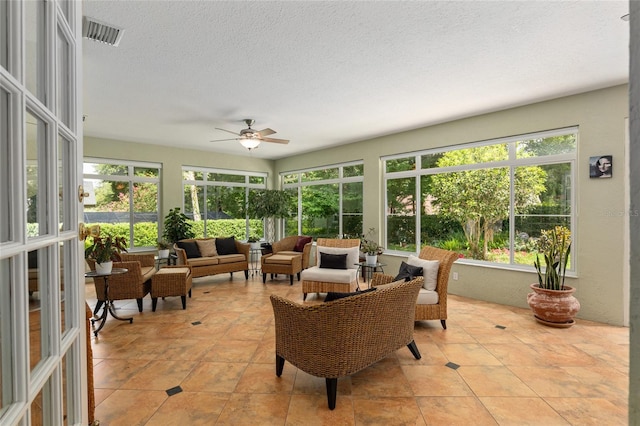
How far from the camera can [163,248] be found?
20.9 ft

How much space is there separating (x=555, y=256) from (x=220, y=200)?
6.94m

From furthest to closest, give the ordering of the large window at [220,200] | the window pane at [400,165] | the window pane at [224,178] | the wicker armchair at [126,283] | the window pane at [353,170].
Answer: the window pane at [224,178] < the large window at [220,200] < the window pane at [353,170] < the window pane at [400,165] < the wicker armchair at [126,283]

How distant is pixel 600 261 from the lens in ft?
12.5

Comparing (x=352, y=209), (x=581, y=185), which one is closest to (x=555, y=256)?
(x=581, y=185)

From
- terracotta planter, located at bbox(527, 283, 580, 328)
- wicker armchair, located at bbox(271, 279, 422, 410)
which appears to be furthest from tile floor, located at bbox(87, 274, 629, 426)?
wicker armchair, located at bbox(271, 279, 422, 410)

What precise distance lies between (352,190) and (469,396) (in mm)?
5113

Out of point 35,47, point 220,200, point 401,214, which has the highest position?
point 35,47

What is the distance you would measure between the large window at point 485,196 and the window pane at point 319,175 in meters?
1.56

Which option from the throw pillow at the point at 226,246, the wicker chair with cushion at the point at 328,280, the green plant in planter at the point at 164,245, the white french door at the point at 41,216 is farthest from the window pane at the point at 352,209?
the white french door at the point at 41,216

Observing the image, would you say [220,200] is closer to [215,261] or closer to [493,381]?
[215,261]

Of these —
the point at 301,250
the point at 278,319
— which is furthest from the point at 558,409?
the point at 301,250

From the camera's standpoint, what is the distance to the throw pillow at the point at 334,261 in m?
4.93

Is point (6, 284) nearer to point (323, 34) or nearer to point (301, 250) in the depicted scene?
point (323, 34)

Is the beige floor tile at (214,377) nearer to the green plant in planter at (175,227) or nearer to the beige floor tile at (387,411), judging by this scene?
the beige floor tile at (387,411)
